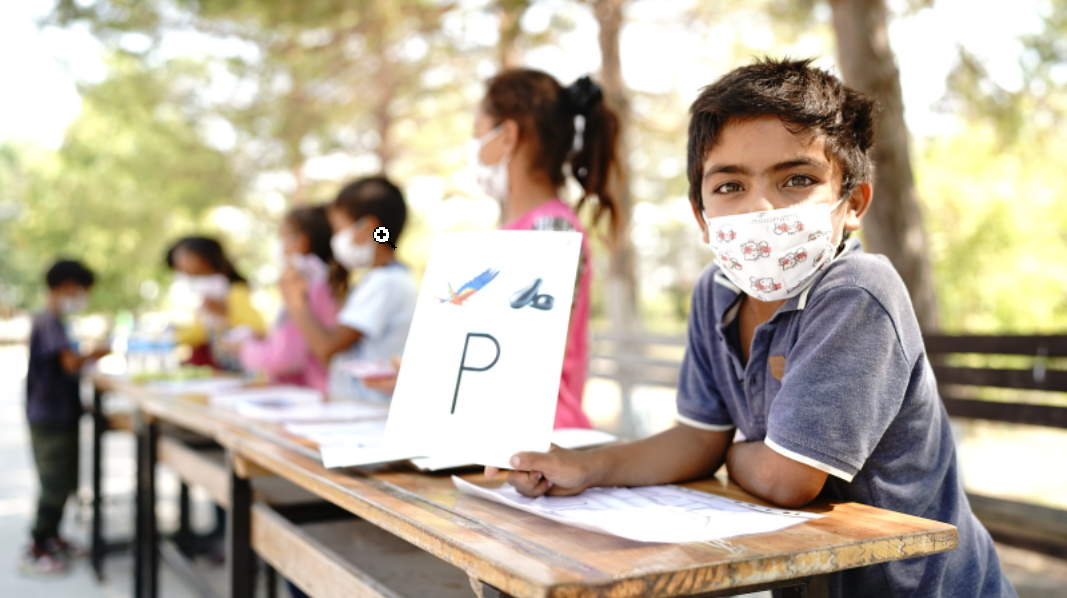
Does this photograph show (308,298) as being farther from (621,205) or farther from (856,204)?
(621,205)

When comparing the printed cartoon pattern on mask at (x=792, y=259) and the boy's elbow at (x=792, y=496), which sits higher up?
the printed cartoon pattern on mask at (x=792, y=259)

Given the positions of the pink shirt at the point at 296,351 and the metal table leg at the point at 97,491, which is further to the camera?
the metal table leg at the point at 97,491

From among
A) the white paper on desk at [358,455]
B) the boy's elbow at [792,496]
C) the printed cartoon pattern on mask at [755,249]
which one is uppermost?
the printed cartoon pattern on mask at [755,249]

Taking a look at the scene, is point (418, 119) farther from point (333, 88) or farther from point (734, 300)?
point (734, 300)

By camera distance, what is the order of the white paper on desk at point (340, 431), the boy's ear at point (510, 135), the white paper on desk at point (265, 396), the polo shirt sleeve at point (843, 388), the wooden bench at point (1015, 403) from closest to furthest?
the polo shirt sleeve at point (843, 388)
the white paper on desk at point (340, 431)
the boy's ear at point (510, 135)
the white paper on desk at point (265, 396)
the wooden bench at point (1015, 403)

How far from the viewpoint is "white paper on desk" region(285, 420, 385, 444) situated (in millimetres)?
1813

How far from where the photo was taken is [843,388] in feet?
3.77

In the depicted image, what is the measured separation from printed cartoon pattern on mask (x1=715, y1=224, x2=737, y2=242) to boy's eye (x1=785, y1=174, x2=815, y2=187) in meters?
0.11

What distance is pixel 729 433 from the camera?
5.01ft

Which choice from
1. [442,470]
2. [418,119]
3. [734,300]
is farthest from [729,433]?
[418,119]

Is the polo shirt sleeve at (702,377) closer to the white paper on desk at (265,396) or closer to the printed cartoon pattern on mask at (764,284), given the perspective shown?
the printed cartoon pattern on mask at (764,284)

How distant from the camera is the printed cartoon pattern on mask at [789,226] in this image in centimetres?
128

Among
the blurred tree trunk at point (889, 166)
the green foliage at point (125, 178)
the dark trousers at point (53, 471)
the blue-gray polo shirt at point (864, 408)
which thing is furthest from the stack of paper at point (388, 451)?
the green foliage at point (125, 178)

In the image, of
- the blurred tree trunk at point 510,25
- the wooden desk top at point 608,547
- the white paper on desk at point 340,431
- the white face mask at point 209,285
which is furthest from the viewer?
the blurred tree trunk at point 510,25
